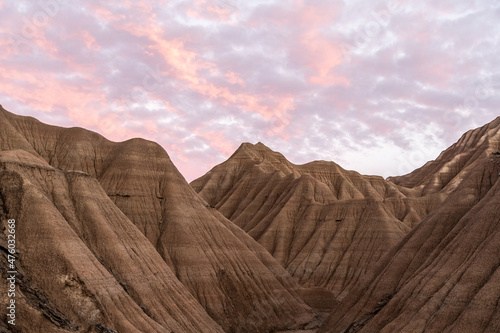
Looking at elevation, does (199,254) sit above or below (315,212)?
below

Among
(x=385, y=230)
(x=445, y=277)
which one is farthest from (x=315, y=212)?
(x=445, y=277)

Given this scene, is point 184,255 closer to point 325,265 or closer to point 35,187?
point 35,187

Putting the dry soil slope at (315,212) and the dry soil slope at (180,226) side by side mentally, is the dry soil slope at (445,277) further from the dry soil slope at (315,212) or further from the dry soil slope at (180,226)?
the dry soil slope at (315,212)

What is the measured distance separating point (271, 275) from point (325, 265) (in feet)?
83.6

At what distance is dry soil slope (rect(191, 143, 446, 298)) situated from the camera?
4156 inches

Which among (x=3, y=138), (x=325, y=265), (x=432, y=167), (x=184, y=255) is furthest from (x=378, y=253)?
(x=432, y=167)

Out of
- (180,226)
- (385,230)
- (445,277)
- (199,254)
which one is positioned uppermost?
(180,226)

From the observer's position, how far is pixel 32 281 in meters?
46.7

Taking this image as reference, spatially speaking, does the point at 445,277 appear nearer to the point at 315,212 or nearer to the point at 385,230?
the point at 385,230

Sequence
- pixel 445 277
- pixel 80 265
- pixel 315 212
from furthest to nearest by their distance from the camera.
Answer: pixel 315 212
pixel 445 277
pixel 80 265

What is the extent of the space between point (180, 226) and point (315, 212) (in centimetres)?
4835

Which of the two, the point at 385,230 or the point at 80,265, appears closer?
the point at 80,265

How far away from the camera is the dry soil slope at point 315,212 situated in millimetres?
105562

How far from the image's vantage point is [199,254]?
2938 inches
